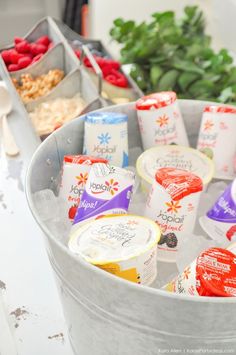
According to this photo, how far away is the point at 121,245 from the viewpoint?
50cm

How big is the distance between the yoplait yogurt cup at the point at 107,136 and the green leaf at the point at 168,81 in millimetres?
526

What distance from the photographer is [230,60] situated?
4.33ft

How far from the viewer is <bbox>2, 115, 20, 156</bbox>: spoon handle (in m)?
1.01

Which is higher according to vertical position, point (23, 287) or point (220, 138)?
point (220, 138)

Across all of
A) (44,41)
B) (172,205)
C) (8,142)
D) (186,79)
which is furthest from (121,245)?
(44,41)

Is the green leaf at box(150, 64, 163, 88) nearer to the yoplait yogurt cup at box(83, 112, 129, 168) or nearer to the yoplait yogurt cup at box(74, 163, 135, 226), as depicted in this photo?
the yoplait yogurt cup at box(83, 112, 129, 168)

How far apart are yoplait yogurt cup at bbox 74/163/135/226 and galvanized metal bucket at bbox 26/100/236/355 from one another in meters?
0.08

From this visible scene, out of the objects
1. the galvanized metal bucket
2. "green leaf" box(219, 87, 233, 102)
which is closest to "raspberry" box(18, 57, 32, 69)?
"green leaf" box(219, 87, 233, 102)

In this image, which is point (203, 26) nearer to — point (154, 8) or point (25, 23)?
point (154, 8)

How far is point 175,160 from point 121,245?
0.28 m

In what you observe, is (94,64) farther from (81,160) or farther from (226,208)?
(226,208)

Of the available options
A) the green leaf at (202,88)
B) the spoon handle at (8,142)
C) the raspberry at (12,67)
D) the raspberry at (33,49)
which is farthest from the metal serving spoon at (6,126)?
the green leaf at (202,88)

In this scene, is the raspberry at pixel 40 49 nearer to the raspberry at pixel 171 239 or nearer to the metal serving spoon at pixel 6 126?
the metal serving spoon at pixel 6 126

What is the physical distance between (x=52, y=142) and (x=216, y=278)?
1.11 feet
